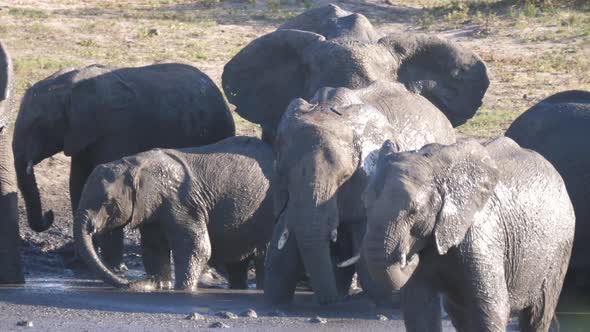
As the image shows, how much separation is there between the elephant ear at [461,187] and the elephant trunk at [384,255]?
0.29m

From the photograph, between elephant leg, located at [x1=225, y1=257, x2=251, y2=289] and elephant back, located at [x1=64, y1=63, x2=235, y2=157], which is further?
elephant back, located at [x1=64, y1=63, x2=235, y2=157]

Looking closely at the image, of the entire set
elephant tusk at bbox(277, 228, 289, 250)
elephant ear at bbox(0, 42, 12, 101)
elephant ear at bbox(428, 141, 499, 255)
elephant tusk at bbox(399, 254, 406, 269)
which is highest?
elephant ear at bbox(428, 141, 499, 255)

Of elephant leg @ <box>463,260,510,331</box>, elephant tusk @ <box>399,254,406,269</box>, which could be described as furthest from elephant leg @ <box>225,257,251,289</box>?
elephant tusk @ <box>399,254,406,269</box>

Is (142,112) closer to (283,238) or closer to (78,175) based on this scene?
(78,175)

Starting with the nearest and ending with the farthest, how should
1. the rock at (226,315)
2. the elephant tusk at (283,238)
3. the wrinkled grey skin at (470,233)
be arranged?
the wrinkled grey skin at (470,233) < the elephant tusk at (283,238) < the rock at (226,315)

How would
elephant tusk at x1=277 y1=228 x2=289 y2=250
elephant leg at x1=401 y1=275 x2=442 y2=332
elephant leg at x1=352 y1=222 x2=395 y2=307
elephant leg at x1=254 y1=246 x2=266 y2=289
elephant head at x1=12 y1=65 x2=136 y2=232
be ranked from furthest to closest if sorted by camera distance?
elephant head at x1=12 y1=65 x2=136 y2=232, elephant leg at x1=254 y1=246 x2=266 y2=289, elephant leg at x1=352 y1=222 x2=395 y2=307, elephant tusk at x1=277 y1=228 x2=289 y2=250, elephant leg at x1=401 y1=275 x2=442 y2=332

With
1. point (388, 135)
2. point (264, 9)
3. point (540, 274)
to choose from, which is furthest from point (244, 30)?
point (540, 274)

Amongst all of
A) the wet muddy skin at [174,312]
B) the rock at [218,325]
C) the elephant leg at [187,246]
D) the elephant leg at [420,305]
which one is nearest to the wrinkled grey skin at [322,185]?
the wet muddy skin at [174,312]

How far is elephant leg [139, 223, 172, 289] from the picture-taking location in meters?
9.12

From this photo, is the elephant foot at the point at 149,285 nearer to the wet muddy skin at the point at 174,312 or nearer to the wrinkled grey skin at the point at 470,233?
the wet muddy skin at the point at 174,312

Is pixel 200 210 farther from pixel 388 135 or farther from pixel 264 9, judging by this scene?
pixel 264 9

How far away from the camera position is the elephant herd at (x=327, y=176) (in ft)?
19.2

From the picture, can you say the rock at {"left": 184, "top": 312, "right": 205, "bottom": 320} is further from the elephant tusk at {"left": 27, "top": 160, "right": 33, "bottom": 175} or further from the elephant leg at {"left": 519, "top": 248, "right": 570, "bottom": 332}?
the elephant tusk at {"left": 27, "top": 160, "right": 33, "bottom": 175}

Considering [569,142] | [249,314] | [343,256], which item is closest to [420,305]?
[249,314]
